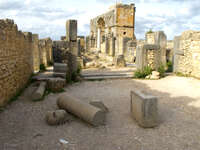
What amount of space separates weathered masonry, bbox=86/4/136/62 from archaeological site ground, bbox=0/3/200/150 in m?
8.13

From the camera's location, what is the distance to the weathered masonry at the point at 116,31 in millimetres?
19656

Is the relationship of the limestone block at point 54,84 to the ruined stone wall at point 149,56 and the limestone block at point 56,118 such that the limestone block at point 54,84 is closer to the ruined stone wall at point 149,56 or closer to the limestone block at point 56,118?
the limestone block at point 56,118

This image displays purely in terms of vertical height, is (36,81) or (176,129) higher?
(36,81)

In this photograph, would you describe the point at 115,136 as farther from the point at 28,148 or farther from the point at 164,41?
the point at 164,41

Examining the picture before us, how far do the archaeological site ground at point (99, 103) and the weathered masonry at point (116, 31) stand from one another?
8129mm

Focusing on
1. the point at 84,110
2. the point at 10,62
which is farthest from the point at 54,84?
the point at 84,110

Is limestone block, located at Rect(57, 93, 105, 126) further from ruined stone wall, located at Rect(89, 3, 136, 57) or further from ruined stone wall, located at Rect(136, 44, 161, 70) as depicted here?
ruined stone wall, located at Rect(89, 3, 136, 57)

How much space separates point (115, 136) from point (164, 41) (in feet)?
30.2

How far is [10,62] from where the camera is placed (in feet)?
20.0

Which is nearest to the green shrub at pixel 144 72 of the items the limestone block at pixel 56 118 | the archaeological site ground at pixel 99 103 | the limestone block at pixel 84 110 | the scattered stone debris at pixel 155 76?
the archaeological site ground at pixel 99 103

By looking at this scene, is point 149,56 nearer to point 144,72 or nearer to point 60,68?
point 144,72

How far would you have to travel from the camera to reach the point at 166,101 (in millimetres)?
6137

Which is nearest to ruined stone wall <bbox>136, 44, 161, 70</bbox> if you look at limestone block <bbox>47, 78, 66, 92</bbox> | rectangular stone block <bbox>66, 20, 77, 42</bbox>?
rectangular stone block <bbox>66, 20, 77, 42</bbox>

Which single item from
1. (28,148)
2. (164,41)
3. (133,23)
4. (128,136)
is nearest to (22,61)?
(28,148)
